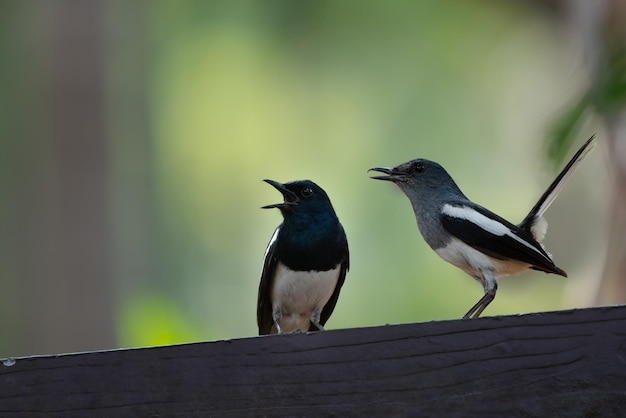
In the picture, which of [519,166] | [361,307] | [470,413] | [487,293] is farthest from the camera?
[361,307]

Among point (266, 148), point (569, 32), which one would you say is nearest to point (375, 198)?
point (266, 148)

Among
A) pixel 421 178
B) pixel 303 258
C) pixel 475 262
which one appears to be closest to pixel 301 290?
pixel 303 258

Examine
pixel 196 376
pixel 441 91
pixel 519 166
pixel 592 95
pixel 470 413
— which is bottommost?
pixel 470 413

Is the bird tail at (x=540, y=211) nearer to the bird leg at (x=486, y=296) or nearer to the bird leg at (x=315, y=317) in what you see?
the bird leg at (x=486, y=296)

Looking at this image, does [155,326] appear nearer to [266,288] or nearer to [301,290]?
[266,288]

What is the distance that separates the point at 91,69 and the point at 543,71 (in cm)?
363

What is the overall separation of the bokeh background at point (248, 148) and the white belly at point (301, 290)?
3.80ft

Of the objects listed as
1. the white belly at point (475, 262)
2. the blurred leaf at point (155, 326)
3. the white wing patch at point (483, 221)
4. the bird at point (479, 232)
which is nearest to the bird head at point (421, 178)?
the bird at point (479, 232)

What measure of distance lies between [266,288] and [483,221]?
0.88 m

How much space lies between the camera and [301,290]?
326 centimetres

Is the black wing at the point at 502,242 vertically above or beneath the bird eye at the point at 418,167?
beneath

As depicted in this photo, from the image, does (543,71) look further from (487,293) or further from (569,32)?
(487,293)

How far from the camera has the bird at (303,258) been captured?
3.26m

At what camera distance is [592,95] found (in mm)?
2209
